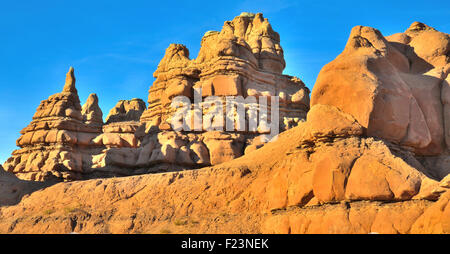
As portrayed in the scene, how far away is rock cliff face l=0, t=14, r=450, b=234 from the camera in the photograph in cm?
1267

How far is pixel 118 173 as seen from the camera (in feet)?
89.4

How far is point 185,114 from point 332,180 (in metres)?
17.0

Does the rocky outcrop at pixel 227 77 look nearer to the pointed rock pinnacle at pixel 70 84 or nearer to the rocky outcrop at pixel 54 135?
the rocky outcrop at pixel 54 135

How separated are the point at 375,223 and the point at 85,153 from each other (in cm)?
3173

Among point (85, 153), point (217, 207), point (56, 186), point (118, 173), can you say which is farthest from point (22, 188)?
point (85, 153)

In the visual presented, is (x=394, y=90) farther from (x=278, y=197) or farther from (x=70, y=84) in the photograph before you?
(x=70, y=84)

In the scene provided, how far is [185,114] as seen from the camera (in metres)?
29.6

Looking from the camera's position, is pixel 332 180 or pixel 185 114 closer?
pixel 332 180

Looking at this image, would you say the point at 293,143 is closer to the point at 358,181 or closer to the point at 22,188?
the point at 358,181

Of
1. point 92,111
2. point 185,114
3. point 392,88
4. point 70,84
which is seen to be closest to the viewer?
point 392,88

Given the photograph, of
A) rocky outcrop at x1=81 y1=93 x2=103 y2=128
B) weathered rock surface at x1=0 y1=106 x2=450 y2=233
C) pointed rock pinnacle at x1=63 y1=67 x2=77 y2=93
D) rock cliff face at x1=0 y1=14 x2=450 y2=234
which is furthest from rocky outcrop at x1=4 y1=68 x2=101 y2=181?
rock cliff face at x1=0 y1=14 x2=450 y2=234

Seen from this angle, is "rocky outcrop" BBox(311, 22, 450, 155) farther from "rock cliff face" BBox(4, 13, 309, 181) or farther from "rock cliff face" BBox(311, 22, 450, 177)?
"rock cliff face" BBox(4, 13, 309, 181)

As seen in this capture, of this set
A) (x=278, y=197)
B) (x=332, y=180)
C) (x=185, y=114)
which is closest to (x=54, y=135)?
(x=185, y=114)

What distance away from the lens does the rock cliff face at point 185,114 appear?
27.2m
